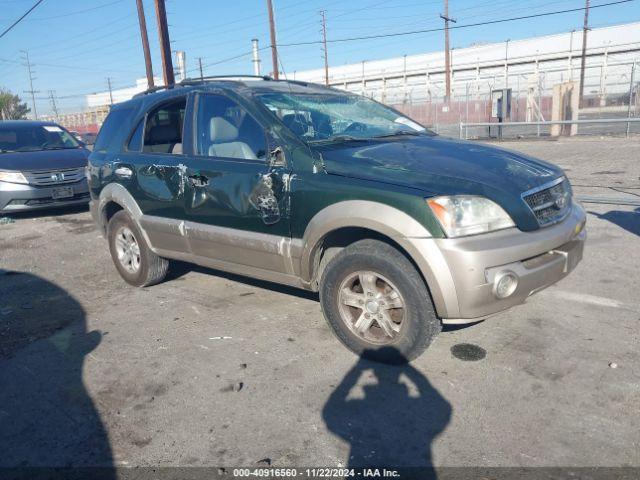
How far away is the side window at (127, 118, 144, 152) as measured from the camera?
4910mm

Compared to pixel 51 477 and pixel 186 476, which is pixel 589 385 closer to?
pixel 186 476

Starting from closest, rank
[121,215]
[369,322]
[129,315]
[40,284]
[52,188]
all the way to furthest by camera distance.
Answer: [369,322]
[129,315]
[121,215]
[40,284]
[52,188]

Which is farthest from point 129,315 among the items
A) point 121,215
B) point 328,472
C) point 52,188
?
point 52,188

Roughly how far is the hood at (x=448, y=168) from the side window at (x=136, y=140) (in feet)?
7.06

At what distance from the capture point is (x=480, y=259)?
9.41 feet

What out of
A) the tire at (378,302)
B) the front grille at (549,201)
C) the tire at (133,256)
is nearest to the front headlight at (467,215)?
the front grille at (549,201)

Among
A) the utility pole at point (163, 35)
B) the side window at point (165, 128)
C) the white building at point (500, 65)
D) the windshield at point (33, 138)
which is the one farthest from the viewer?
the white building at point (500, 65)

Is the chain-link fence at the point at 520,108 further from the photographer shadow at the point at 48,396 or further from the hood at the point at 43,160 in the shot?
the photographer shadow at the point at 48,396

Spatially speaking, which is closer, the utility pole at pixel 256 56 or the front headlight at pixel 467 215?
the front headlight at pixel 467 215

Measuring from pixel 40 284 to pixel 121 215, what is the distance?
4.20 ft

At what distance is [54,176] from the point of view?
348 inches

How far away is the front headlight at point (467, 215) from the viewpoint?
2.93 m

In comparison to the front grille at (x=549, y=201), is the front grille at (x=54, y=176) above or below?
below

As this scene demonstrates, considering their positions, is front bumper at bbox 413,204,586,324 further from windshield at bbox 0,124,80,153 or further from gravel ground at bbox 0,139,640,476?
windshield at bbox 0,124,80,153
